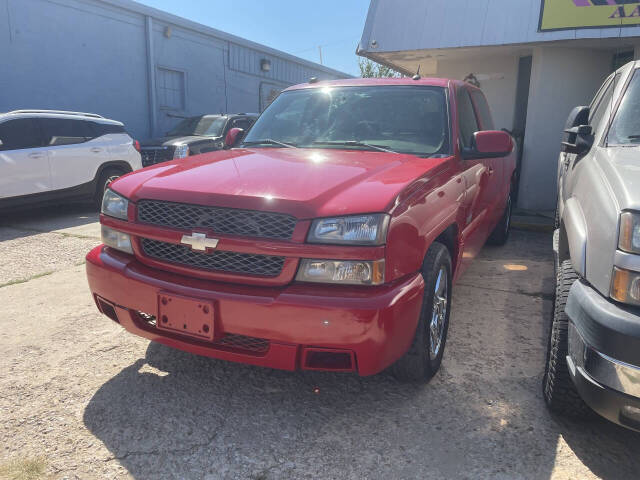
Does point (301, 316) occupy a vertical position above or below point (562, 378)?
above

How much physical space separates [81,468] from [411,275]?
1641 millimetres

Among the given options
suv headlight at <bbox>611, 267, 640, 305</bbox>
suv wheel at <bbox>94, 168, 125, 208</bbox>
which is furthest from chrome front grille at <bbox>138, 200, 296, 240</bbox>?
suv wheel at <bbox>94, 168, 125, 208</bbox>

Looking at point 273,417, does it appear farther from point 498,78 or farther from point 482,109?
point 498,78

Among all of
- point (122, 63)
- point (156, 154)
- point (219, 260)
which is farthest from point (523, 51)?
point (122, 63)

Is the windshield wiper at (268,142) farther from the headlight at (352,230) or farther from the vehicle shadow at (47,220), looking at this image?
the vehicle shadow at (47,220)

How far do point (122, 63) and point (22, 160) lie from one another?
5.93 metres

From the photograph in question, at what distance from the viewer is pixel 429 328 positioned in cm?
257

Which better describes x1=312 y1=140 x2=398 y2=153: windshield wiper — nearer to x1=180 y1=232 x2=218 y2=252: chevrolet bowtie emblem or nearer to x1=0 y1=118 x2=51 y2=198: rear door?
x1=180 y1=232 x2=218 y2=252: chevrolet bowtie emblem

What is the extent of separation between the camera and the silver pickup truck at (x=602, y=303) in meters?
1.82

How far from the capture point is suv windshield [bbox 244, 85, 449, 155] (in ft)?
10.6

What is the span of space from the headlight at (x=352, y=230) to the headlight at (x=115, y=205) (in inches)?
42.4

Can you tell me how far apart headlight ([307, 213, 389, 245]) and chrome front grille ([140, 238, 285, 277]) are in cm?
20

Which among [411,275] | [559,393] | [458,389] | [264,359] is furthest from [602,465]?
[264,359]

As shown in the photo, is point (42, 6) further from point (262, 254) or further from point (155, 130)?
point (262, 254)
